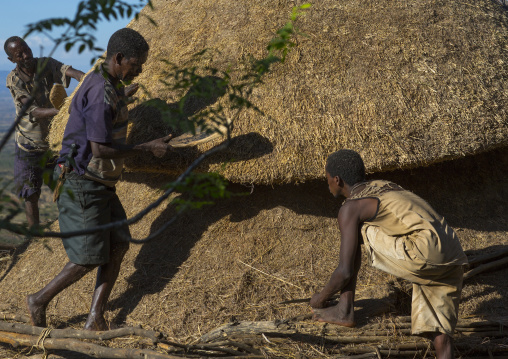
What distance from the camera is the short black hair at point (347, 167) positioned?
3.60 m

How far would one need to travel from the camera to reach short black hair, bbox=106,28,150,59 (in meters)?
3.67

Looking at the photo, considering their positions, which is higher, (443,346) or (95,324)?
(95,324)

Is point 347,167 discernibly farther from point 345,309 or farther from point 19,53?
point 19,53

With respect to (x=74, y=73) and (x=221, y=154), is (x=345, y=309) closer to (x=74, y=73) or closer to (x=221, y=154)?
(x=221, y=154)

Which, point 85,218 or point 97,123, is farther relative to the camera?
point 85,218

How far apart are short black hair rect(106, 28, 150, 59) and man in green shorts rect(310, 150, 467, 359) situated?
176 centimetres

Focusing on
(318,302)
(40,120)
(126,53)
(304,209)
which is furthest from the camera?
(40,120)

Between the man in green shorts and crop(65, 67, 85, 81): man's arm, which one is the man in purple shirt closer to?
the man in green shorts

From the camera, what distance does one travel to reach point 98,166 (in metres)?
3.88

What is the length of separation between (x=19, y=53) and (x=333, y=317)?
4122 millimetres

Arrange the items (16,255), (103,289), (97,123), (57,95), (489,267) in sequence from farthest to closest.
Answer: (16,255) < (57,95) < (489,267) < (103,289) < (97,123)

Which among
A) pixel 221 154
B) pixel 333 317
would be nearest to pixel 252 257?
pixel 221 154

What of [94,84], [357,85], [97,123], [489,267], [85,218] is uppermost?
[357,85]

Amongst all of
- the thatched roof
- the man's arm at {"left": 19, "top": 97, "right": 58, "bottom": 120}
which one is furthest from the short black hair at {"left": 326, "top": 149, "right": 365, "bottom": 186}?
the man's arm at {"left": 19, "top": 97, "right": 58, "bottom": 120}
